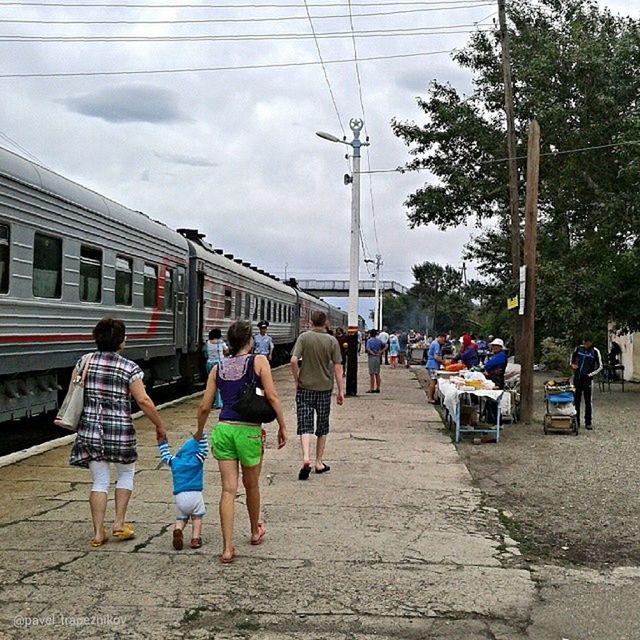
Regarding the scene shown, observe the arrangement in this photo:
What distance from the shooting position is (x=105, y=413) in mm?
6109

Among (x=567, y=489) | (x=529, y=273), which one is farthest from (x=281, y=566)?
(x=529, y=273)

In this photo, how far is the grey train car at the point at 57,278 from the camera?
9.83 metres

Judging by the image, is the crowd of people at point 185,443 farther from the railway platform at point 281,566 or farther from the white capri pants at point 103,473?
the railway platform at point 281,566

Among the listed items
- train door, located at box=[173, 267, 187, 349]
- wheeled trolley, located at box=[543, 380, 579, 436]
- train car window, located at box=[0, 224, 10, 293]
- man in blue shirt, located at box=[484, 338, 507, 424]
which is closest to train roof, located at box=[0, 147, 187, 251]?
train car window, located at box=[0, 224, 10, 293]

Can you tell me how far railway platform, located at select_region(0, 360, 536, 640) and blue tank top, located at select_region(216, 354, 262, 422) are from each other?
976 mm

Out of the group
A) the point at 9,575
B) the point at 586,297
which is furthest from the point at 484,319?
the point at 9,575

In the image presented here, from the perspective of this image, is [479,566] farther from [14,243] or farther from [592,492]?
[14,243]

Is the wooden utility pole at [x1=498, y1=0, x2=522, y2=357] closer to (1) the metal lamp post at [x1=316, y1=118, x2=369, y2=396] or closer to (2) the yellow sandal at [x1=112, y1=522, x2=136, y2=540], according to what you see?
(1) the metal lamp post at [x1=316, y1=118, x2=369, y2=396]

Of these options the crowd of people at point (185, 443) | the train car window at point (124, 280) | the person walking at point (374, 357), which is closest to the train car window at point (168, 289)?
the train car window at point (124, 280)

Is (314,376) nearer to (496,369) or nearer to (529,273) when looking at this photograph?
(496,369)

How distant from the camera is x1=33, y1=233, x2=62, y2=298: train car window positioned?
10461 mm

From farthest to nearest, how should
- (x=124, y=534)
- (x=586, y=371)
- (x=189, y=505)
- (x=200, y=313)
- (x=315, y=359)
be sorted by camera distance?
(x=200, y=313) < (x=586, y=371) < (x=315, y=359) < (x=124, y=534) < (x=189, y=505)

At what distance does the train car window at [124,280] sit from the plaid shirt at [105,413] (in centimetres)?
769

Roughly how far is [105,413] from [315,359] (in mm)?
3449
